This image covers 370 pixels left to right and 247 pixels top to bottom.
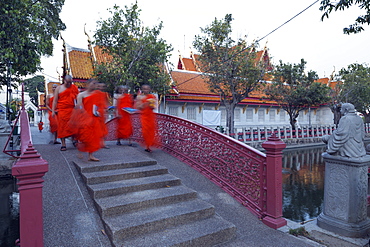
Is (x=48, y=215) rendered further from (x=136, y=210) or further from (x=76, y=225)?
(x=136, y=210)

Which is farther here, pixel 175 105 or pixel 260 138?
pixel 175 105

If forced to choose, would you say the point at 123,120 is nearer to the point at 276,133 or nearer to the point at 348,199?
the point at 348,199

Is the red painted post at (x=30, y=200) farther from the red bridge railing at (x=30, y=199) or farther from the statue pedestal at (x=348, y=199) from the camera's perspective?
the statue pedestal at (x=348, y=199)

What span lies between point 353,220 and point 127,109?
516 cm

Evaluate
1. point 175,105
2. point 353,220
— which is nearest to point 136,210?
point 353,220

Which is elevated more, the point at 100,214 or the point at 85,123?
the point at 85,123

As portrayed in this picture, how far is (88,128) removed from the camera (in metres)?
4.46

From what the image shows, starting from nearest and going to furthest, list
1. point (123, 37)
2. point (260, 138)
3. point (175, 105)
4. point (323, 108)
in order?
point (123, 37), point (260, 138), point (175, 105), point (323, 108)

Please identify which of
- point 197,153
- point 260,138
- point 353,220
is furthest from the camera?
point 260,138

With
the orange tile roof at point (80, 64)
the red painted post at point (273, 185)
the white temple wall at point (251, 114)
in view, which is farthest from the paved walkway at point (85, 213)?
the white temple wall at point (251, 114)

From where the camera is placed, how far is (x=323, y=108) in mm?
29703

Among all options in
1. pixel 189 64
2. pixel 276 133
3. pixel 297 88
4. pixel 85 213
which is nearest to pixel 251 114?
pixel 297 88

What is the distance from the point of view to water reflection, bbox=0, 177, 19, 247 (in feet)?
12.5

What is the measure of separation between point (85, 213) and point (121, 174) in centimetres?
97
